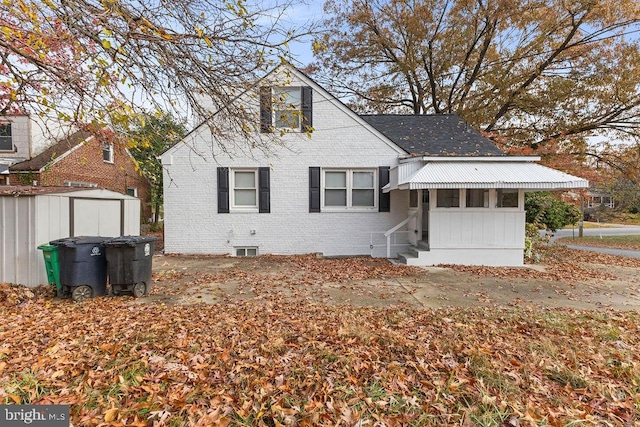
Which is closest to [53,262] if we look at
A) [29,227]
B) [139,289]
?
[29,227]

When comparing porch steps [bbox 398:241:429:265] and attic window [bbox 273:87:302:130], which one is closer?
attic window [bbox 273:87:302:130]

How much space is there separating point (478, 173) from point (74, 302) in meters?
9.21

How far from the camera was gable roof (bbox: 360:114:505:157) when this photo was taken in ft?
33.9

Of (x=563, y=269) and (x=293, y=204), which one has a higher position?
(x=293, y=204)

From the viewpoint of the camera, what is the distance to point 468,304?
17.9 ft

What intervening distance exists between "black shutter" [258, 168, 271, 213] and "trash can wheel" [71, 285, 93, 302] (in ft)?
18.7

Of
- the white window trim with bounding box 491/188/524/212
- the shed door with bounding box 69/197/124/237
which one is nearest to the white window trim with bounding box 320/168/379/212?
the white window trim with bounding box 491/188/524/212

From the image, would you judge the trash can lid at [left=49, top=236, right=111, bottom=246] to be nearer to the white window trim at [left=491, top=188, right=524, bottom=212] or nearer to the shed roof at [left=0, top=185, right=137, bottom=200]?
the shed roof at [left=0, top=185, right=137, bottom=200]

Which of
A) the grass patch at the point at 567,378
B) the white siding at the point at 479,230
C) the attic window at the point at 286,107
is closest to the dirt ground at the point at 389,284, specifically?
the white siding at the point at 479,230

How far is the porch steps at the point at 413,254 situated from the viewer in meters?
8.93

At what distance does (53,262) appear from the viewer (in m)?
5.34

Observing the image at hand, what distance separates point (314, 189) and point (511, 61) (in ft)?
37.3

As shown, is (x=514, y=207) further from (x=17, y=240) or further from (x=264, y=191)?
(x=17, y=240)

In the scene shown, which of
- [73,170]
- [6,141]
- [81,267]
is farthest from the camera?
[73,170]
